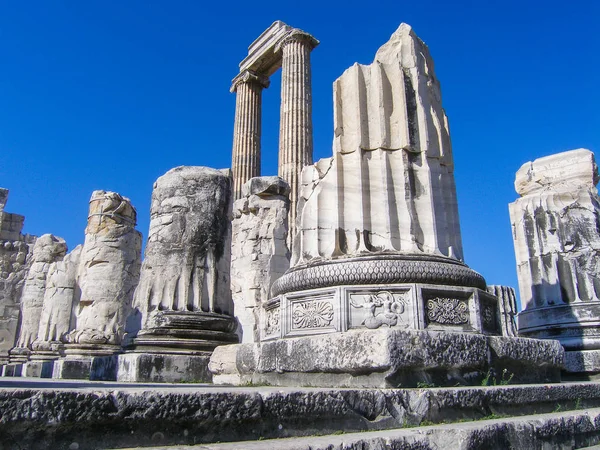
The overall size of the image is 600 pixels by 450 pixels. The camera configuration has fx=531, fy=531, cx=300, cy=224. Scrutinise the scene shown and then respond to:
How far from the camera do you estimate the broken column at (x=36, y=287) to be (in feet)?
48.8

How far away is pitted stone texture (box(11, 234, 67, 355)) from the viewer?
14891 millimetres

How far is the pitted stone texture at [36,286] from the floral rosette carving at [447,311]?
13471 millimetres

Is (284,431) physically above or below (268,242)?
below

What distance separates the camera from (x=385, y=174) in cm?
495

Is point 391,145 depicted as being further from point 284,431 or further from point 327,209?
point 284,431

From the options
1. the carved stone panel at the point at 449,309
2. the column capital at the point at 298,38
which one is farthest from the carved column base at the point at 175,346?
the column capital at the point at 298,38

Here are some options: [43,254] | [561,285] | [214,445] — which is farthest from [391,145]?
[43,254]

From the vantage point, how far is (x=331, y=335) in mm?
3775

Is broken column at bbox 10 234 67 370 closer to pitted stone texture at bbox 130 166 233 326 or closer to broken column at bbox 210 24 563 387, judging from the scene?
pitted stone texture at bbox 130 166 233 326

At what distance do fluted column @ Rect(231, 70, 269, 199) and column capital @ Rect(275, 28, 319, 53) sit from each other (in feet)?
11.6

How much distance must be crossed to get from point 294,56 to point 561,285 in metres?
17.2

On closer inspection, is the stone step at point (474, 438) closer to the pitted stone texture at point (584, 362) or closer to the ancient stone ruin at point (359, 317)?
the ancient stone ruin at point (359, 317)

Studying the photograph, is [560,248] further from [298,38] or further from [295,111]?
[298,38]

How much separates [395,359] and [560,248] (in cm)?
529
